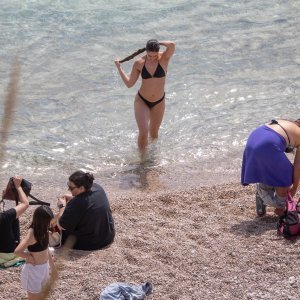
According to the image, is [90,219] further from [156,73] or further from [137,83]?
[137,83]

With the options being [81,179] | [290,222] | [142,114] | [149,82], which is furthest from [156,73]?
[290,222]

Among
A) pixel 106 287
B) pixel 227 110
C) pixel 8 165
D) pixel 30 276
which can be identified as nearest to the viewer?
pixel 30 276

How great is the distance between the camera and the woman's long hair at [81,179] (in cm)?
602

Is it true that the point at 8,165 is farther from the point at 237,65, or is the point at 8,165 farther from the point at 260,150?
the point at 237,65

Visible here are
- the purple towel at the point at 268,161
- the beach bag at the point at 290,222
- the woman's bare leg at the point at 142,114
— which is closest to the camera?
the beach bag at the point at 290,222

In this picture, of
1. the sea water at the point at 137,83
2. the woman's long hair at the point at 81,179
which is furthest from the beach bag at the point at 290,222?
the sea water at the point at 137,83

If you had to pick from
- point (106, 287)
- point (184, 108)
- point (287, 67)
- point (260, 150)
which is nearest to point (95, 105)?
point (184, 108)

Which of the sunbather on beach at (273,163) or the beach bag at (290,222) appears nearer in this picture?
the beach bag at (290,222)

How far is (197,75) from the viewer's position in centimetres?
1244

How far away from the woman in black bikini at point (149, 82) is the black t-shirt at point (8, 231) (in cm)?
327

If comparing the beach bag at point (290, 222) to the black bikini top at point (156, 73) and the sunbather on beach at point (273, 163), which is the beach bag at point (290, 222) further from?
the black bikini top at point (156, 73)

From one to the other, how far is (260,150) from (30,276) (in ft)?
7.71

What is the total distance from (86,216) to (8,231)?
667 mm

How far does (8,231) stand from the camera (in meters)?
5.77
